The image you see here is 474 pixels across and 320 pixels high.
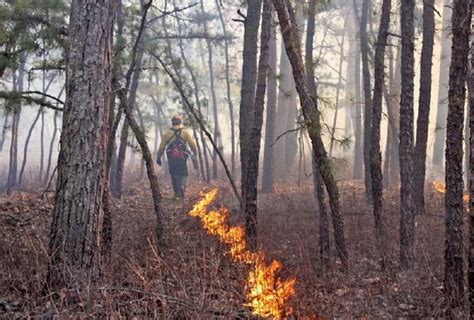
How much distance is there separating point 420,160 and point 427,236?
3.35m

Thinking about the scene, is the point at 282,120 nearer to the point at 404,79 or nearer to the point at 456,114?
the point at 404,79

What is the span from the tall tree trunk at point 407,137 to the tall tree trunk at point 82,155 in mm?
4997

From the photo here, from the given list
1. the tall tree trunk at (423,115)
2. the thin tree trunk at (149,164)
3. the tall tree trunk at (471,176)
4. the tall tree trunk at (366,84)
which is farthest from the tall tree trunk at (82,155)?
the tall tree trunk at (366,84)

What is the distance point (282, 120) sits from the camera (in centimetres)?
2289

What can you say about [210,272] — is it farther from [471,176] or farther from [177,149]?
[177,149]

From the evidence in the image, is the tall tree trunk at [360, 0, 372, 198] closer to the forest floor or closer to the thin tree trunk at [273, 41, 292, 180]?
the forest floor

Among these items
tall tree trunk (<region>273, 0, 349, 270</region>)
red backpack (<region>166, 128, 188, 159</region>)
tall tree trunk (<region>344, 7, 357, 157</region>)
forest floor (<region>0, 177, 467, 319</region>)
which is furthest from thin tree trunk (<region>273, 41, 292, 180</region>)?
tall tree trunk (<region>273, 0, 349, 270</region>)

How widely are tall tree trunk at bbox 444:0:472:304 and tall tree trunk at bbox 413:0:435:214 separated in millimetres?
5938

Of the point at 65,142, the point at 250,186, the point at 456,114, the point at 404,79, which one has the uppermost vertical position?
the point at 404,79

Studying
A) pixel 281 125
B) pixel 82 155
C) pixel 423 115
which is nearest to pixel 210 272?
pixel 82 155

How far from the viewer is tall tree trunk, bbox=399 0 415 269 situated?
788cm

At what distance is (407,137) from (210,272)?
4233mm

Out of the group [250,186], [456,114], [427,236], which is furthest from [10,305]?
[427,236]

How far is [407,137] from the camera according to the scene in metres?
8.03
